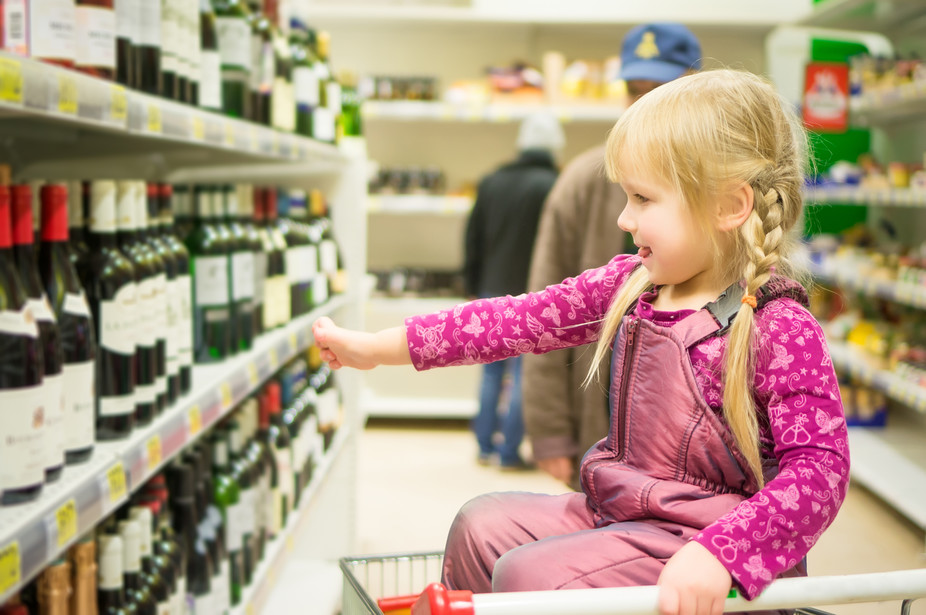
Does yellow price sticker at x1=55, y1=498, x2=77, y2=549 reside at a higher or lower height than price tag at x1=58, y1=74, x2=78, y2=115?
lower

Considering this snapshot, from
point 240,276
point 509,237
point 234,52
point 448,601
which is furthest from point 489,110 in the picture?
point 448,601

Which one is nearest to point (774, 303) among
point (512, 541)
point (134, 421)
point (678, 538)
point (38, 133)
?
point (678, 538)

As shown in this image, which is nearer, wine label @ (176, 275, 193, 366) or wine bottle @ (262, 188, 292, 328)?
wine label @ (176, 275, 193, 366)

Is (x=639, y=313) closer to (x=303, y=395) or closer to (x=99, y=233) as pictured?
(x=99, y=233)

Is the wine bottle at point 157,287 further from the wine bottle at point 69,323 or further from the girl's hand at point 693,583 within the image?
the girl's hand at point 693,583

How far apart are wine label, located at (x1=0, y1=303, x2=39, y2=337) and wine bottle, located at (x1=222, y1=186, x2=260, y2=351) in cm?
85

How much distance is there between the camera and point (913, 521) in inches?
134

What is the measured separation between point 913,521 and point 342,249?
234 cm

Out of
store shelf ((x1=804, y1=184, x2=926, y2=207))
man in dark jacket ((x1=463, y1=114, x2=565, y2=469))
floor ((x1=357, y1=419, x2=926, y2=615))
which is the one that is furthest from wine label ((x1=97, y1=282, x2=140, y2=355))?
man in dark jacket ((x1=463, y1=114, x2=565, y2=469))

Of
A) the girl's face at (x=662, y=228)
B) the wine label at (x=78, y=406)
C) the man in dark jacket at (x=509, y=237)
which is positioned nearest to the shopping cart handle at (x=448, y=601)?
the girl's face at (x=662, y=228)

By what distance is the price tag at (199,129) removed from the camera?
143 cm

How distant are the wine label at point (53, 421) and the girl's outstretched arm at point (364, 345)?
0.32 m

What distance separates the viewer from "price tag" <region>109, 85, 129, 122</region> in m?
1.11

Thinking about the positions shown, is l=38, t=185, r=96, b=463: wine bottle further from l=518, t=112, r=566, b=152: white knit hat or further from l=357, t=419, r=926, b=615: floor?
l=518, t=112, r=566, b=152: white knit hat
